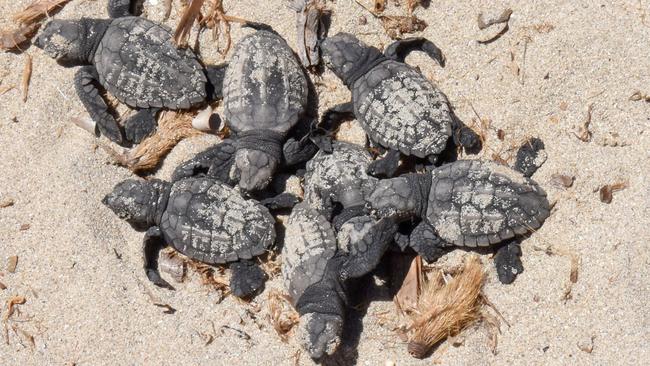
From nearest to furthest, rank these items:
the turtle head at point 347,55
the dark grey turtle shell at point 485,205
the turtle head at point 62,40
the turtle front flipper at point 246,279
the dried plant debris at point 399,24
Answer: the dark grey turtle shell at point 485,205 → the turtle front flipper at point 246,279 → the turtle head at point 347,55 → the dried plant debris at point 399,24 → the turtle head at point 62,40

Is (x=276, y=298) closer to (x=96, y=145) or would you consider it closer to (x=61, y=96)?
(x=96, y=145)

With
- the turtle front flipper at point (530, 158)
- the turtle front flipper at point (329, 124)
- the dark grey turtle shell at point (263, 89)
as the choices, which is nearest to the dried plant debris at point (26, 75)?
the dark grey turtle shell at point (263, 89)

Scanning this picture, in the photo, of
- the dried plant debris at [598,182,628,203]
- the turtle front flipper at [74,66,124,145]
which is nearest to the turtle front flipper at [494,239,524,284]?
the dried plant debris at [598,182,628,203]

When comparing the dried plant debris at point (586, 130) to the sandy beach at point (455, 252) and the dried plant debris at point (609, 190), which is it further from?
the dried plant debris at point (609, 190)

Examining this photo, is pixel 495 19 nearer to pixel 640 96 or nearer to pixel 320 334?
pixel 640 96

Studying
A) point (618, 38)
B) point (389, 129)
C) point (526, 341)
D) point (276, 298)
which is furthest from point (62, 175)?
point (618, 38)

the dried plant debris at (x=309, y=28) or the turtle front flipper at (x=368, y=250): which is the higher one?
the dried plant debris at (x=309, y=28)

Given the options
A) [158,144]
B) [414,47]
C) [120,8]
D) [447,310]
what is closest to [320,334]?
[447,310]
